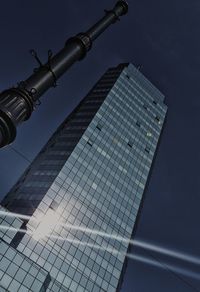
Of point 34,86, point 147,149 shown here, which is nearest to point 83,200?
point 147,149

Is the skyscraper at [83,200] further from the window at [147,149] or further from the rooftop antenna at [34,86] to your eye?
the rooftop antenna at [34,86]

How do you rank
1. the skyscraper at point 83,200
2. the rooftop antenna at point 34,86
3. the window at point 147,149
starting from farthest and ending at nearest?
the window at point 147,149 → the skyscraper at point 83,200 → the rooftop antenna at point 34,86

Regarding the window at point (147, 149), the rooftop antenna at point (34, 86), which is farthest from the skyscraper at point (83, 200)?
the rooftop antenna at point (34, 86)

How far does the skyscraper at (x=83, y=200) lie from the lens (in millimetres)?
64631

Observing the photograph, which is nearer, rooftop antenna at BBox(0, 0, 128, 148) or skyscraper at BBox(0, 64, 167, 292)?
rooftop antenna at BBox(0, 0, 128, 148)

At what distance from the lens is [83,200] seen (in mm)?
80250

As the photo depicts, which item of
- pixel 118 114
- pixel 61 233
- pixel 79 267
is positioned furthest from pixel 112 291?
pixel 118 114

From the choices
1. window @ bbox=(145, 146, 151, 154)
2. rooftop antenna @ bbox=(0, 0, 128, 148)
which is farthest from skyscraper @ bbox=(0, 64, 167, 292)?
rooftop antenna @ bbox=(0, 0, 128, 148)

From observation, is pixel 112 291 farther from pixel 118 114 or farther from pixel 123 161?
pixel 118 114

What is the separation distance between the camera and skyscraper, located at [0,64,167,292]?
2545 inches

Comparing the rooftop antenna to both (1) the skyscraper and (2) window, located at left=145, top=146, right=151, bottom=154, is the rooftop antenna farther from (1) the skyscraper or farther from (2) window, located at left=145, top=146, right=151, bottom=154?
(2) window, located at left=145, top=146, right=151, bottom=154

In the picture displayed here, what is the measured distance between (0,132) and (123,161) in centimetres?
8293

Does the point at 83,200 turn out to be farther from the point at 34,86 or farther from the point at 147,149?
the point at 34,86

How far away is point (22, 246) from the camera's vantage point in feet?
211
